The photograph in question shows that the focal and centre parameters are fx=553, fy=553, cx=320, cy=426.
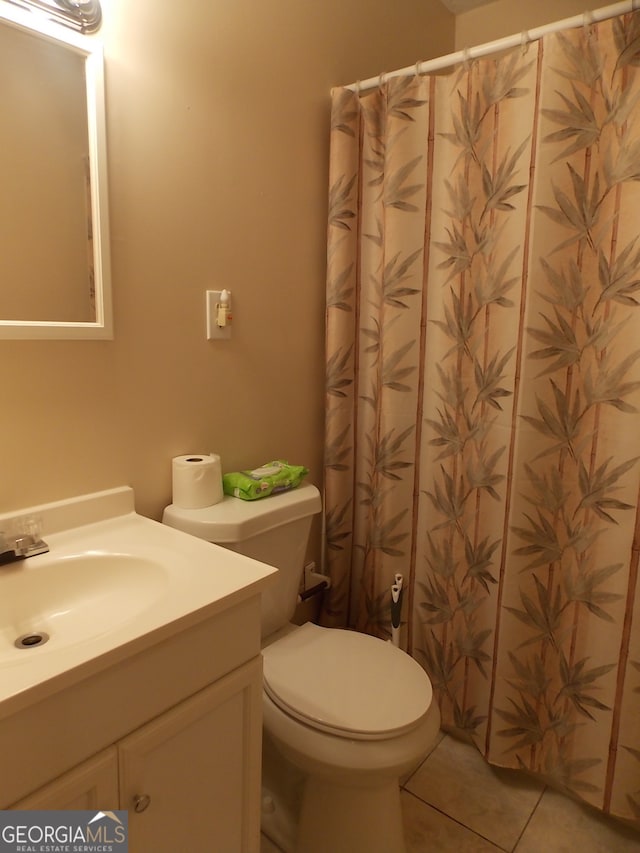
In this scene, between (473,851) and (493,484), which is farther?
(493,484)

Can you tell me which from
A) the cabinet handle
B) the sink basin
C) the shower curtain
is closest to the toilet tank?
the sink basin

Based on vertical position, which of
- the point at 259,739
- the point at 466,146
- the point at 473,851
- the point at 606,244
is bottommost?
the point at 473,851

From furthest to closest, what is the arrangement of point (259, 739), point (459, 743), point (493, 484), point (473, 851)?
point (459, 743), point (493, 484), point (473, 851), point (259, 739)

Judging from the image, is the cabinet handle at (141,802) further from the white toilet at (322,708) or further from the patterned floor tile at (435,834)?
the patterned floor tile at (435,834)

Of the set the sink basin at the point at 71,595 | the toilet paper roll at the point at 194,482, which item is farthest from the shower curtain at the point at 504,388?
the sink basin at the point at 71,595

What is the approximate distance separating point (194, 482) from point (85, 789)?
670mm

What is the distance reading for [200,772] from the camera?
939 millimetres

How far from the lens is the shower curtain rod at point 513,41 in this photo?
4.10ft

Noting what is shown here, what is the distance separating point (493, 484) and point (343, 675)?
2.11 feet

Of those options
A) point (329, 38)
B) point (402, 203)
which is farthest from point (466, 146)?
point (329, 38)

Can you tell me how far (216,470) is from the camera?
136cm

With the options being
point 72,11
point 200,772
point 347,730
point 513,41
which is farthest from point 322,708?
point 513,41

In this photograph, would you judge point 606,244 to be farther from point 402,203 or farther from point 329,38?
point 329,38

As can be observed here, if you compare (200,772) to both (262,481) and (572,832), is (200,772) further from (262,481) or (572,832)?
(572,832)
